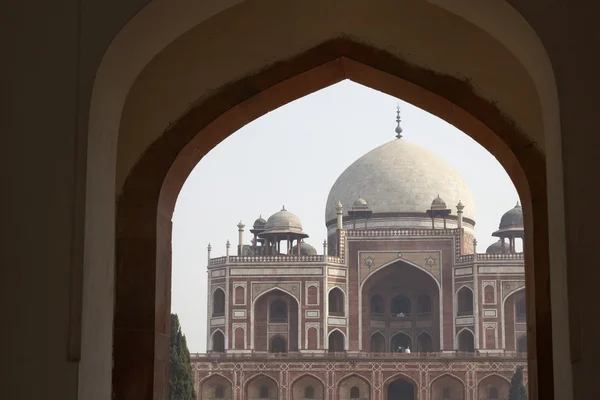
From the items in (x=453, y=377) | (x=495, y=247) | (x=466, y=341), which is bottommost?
(x=453, y=377)

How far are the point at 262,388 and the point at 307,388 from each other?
115 cm

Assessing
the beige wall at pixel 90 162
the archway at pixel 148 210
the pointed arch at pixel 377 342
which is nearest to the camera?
the beige wall at pixel 90 162

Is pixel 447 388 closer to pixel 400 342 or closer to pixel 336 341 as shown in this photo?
pixel 400 342

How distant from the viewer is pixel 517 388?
24625 mm

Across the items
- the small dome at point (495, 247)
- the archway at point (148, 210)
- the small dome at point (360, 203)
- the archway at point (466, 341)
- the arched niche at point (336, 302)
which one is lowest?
the archway at point (148, 210)

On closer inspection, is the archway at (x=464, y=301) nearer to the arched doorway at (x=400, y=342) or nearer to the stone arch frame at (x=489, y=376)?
the arched doorway at (x=400, y=342)

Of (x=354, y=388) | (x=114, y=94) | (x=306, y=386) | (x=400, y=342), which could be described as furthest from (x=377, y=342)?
(x=114, y=94)

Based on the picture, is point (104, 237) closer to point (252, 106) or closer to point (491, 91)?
point (252, 106)

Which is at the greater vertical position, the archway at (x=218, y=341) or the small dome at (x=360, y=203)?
the small dome at (x=360, y=203)

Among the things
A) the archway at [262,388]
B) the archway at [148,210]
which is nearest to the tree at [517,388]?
the archway at [262,388]

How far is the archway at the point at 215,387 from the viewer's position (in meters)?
26.5

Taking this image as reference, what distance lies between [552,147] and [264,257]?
26.0m

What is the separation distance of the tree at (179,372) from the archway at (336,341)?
24.8ft

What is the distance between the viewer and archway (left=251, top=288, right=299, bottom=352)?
1105 inches
